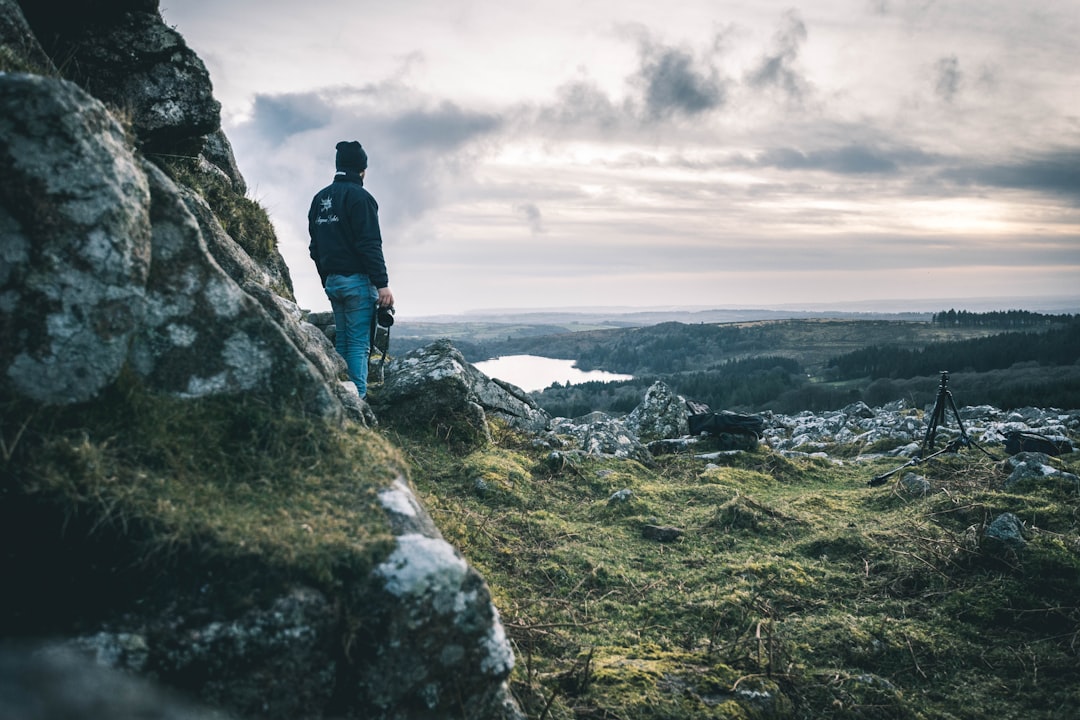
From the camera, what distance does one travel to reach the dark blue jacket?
8.48m

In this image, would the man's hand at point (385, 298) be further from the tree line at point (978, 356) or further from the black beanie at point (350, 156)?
the tree line at point (978, 356)

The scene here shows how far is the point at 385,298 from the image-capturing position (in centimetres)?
866

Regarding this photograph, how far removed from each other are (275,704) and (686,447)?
486 inches

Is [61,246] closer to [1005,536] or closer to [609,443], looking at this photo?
[1005,536]

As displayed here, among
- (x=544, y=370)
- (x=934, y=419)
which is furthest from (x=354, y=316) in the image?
(x=544, y=370)

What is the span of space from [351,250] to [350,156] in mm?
1403

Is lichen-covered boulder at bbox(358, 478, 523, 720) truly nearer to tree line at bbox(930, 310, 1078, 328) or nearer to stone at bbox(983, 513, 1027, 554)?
stone at bbox(983, 513, 1027, 554)

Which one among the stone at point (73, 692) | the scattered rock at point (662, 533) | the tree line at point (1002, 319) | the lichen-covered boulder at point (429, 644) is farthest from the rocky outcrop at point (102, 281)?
the tree line at point (1002, 319)

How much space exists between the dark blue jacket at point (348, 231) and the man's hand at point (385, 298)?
90mm

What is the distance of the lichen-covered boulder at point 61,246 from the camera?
3365 millimetres

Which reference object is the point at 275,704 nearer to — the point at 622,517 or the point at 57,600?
the point at 57,600

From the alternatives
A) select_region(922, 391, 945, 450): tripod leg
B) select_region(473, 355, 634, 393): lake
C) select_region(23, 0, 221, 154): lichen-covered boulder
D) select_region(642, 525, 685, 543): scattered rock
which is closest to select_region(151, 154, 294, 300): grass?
select_region(23, 0, 221, 154): lichen-covered boulder

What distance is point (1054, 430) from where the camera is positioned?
15.6 m

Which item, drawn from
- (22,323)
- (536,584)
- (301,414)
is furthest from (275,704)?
(536,584)
